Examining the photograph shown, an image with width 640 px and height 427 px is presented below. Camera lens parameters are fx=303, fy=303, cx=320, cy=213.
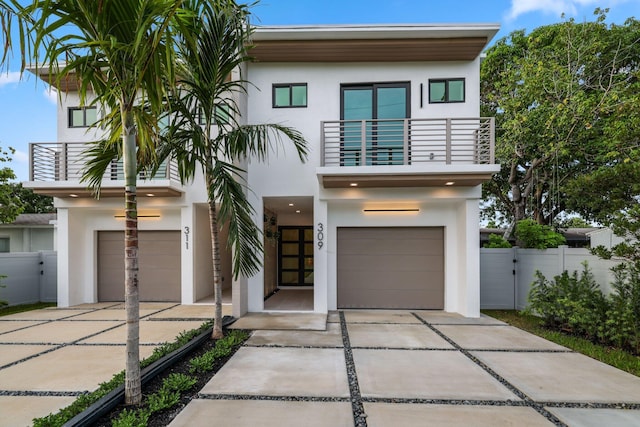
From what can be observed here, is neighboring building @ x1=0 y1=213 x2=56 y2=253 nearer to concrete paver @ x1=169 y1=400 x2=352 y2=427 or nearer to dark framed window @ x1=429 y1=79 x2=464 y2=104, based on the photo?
concrete paver @ x1=169 y1=400 x2=352 y2=427

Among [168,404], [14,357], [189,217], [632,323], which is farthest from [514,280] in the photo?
[14,357]

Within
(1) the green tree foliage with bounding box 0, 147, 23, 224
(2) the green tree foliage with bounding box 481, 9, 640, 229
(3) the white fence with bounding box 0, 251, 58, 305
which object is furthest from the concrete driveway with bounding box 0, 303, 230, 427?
(2) the green tree foliage with bounding box 481, 9, 640, 229

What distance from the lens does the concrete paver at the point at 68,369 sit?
3676mm

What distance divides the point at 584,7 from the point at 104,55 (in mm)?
13118

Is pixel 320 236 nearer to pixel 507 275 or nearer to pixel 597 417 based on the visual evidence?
pixel 507 275

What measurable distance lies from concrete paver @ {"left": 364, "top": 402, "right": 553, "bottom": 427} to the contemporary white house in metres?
4.16

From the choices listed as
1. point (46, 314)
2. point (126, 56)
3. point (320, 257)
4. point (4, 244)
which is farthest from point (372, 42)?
point (4, 244)

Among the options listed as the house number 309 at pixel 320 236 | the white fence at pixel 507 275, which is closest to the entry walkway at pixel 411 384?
the house number 309 at pixel 320 236

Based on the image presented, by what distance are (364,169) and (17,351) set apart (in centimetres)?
680

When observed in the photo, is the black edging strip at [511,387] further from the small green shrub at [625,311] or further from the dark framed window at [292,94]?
the dark framed window at [292,94]

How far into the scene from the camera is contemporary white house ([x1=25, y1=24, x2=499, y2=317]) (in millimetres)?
6930

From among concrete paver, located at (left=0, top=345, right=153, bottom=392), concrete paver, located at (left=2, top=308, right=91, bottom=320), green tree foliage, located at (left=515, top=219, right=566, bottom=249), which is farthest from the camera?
green tree foliage, located at (left=515, top=219, right=566, bottom=249)

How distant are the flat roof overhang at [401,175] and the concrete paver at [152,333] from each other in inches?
166

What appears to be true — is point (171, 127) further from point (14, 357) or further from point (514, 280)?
point (514, 280)
